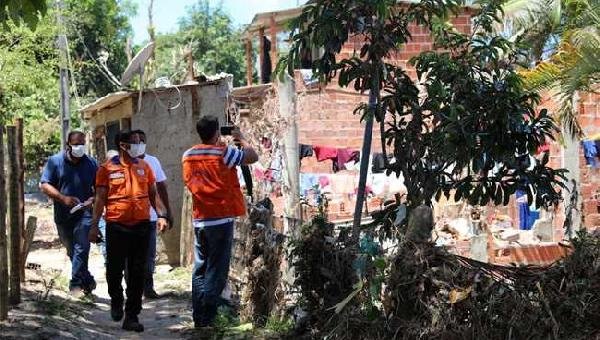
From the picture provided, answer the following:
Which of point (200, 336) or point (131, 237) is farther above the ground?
point (131, 237)

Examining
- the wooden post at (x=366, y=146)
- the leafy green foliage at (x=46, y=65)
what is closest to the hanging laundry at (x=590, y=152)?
the leafy green foliage at (x=46, y=65)

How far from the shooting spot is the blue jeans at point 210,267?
7039 mm

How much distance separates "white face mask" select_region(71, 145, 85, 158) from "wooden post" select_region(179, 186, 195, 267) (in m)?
2.84

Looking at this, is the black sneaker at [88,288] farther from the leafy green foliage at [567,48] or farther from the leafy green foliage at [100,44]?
the leafy green foliage at [100,44]

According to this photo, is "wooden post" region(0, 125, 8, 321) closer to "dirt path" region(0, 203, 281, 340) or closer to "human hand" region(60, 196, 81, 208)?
"dirt path" region(0, 203, 281, 340)

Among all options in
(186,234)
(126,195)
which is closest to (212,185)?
(126,195)

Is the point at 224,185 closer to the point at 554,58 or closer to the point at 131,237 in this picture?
the point at 131,237

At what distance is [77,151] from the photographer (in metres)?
8.84

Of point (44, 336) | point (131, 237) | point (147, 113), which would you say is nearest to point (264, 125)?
point (147, 113)

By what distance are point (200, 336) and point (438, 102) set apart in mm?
2774

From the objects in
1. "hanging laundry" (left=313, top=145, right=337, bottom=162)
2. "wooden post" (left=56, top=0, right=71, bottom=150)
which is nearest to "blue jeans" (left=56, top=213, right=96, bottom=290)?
"hanging laundry" (left=313, top=145, right=337, bottom=162)

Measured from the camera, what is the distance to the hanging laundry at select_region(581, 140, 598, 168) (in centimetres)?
1557

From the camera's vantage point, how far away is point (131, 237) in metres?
7.35

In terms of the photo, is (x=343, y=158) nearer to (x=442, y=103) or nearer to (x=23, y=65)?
(x=23, y=65)
